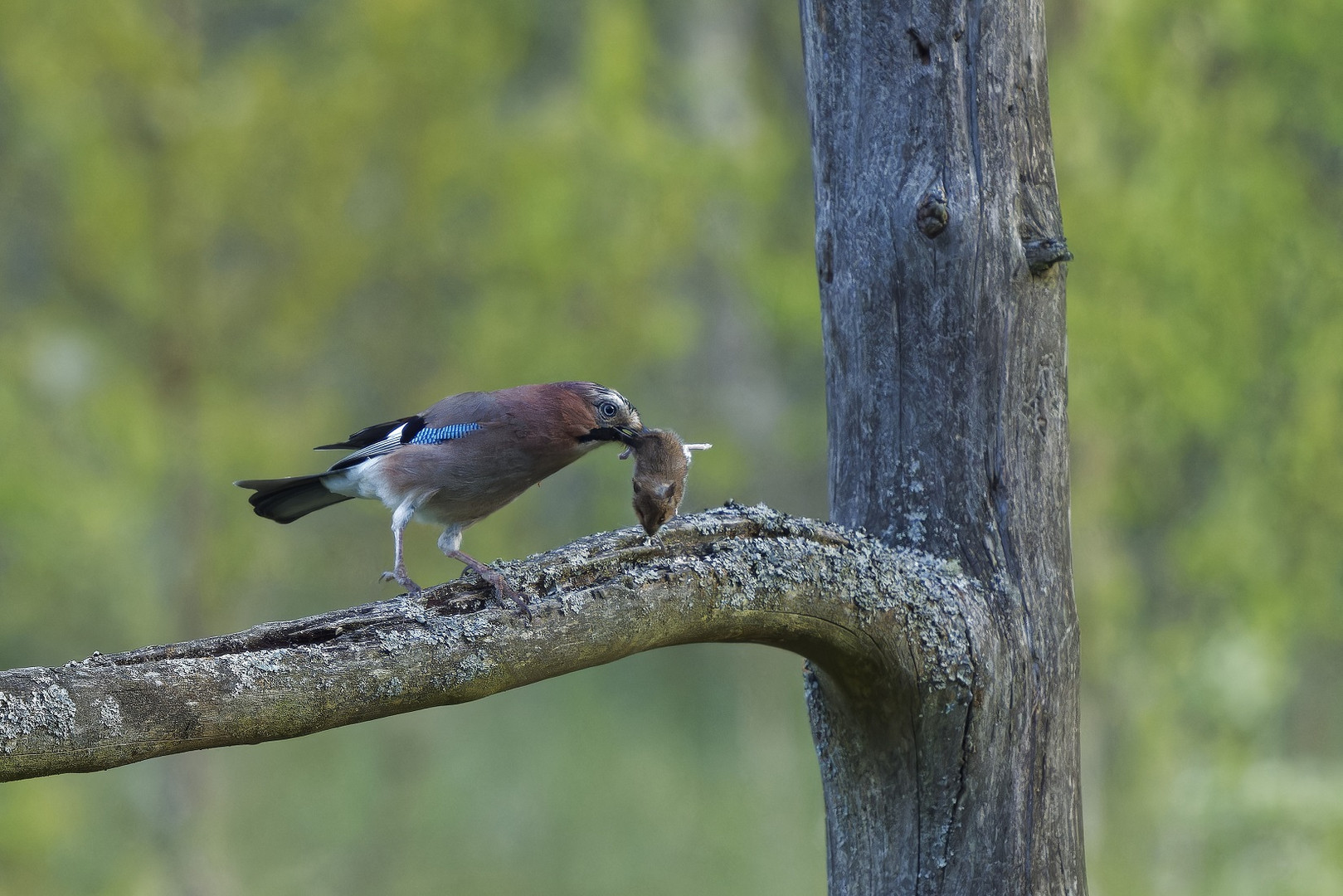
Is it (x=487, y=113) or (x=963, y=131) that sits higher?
(x=487, y=113)

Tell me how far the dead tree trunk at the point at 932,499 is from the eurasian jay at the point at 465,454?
0.66 meters

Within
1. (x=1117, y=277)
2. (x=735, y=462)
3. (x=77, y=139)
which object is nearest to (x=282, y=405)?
(x=77, y=139)

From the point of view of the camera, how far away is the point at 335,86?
7.14 metres

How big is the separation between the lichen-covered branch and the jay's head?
1.95 ft

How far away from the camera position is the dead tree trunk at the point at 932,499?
2619 mm

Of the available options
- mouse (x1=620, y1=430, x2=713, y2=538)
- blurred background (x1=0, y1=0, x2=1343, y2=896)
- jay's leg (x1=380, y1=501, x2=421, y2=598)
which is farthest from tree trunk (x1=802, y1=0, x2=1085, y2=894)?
blurred background (x1=0, y1=0, x2=1343, y2=896)

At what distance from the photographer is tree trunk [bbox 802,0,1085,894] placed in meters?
2.71

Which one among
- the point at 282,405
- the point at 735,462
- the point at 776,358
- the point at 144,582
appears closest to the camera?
the point at 282,405

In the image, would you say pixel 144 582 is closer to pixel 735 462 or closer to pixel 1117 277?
pixel 735 462

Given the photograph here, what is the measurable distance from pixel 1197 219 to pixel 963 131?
15.3 ft

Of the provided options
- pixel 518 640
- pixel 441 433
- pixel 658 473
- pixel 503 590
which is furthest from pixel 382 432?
pixel 518 640

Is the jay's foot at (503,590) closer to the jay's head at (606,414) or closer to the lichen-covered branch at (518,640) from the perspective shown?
the lichen-covered branch at (518,640)

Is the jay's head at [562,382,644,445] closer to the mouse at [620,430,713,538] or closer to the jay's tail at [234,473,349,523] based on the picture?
the mouse at [620,430,713,538]

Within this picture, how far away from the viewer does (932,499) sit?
2.80m
